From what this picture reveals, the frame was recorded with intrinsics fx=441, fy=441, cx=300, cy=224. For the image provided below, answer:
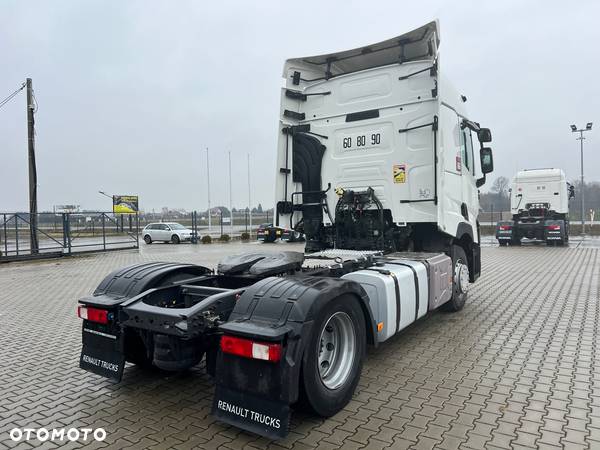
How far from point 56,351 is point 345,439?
12.8 ft

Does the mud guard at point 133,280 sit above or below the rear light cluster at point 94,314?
above

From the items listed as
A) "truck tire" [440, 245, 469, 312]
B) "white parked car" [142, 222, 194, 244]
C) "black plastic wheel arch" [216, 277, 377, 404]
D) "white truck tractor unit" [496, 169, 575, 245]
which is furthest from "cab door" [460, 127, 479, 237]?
"white parked car" [142, 222, 194, 244]

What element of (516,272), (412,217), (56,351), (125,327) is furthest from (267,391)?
(516,272)

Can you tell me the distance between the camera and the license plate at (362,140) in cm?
654

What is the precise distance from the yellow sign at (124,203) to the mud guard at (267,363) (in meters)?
30.9

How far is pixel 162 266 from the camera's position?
15.2 feet

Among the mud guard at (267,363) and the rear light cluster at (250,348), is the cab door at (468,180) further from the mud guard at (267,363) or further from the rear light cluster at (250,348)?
the rear light cluster at (250,348)

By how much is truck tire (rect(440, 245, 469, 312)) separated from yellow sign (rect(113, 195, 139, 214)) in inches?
1134

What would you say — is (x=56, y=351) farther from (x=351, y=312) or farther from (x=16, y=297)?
(x=16, y=297)

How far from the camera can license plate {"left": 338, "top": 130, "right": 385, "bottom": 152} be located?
6535 mm

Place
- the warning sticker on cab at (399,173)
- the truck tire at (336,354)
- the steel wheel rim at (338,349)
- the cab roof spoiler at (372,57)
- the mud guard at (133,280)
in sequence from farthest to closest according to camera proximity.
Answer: the warning sticker on cab at (399,173), the cab roof spoiler at (372,57), the mud guard at (133,280), the steel wheel rim at (338,349), the truck tire at (336,354)

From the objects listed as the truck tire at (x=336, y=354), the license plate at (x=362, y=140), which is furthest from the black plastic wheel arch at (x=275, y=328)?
the license plate at (x=362, y=140)

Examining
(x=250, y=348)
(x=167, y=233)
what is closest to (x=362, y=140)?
(x=250, y=348)

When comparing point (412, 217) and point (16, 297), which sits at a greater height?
point (412, 217)
